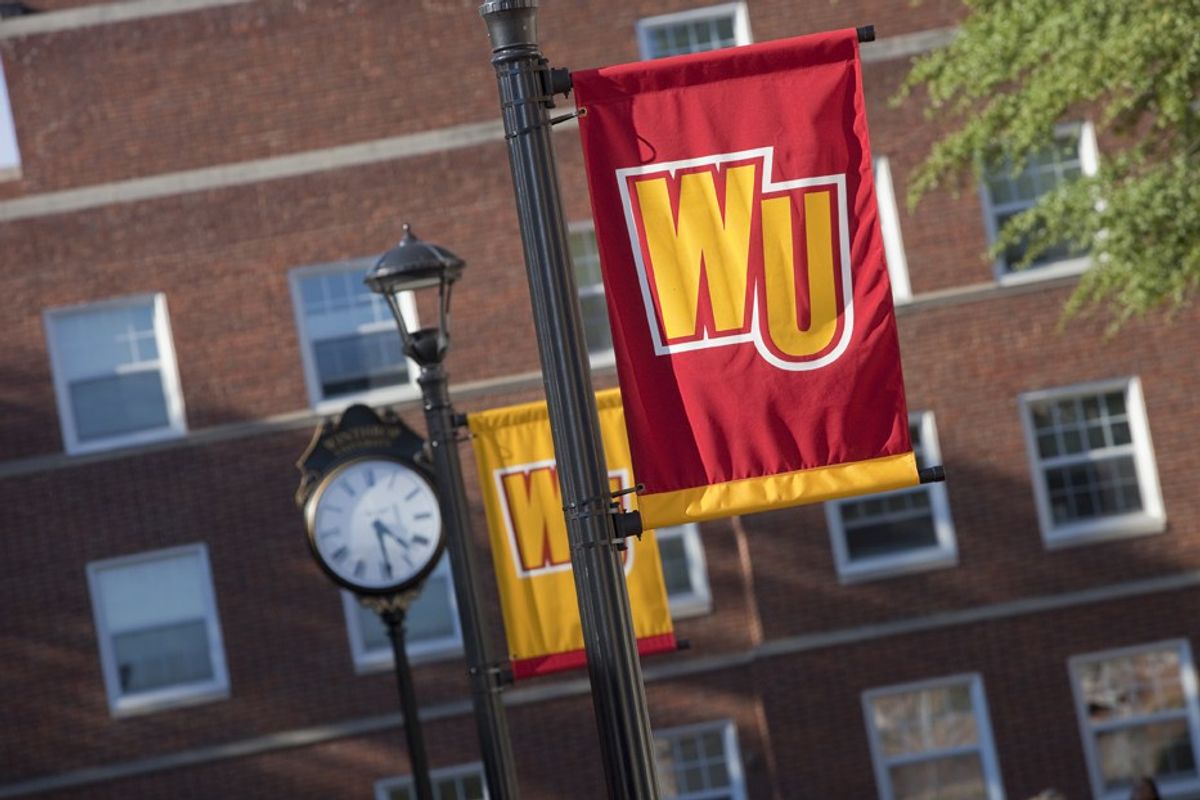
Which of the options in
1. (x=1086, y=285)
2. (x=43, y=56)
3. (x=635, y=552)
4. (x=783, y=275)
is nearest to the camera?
(x=783, y=275)

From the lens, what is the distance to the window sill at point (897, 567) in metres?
19.8

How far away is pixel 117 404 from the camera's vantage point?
19.7 meters

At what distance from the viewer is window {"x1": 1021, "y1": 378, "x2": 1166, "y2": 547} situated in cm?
2000

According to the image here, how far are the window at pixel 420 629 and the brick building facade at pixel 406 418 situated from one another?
2.0 inches

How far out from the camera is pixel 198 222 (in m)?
19.4

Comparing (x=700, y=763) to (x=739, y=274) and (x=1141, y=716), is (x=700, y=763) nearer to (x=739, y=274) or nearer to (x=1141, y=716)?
(x=1141, y=716)

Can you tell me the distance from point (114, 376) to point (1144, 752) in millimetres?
12764

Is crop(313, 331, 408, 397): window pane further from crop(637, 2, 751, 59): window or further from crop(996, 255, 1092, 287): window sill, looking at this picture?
crop(996, 255, 1092, 287): window sill

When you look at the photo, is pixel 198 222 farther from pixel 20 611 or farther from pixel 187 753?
pixel 187 753

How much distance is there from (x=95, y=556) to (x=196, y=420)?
1932 mm

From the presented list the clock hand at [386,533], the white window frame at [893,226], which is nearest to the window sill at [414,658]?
the white window frame at [893,226]

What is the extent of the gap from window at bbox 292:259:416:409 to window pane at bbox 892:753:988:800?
7.22 metres

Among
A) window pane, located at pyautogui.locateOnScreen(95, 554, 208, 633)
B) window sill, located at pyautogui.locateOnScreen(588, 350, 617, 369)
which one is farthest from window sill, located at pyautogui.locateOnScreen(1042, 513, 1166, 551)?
window pane, located at pyautogui.locateOnScreen(95, 554, 208, 633)

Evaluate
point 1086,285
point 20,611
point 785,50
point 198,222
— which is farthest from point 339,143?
point 785,50
